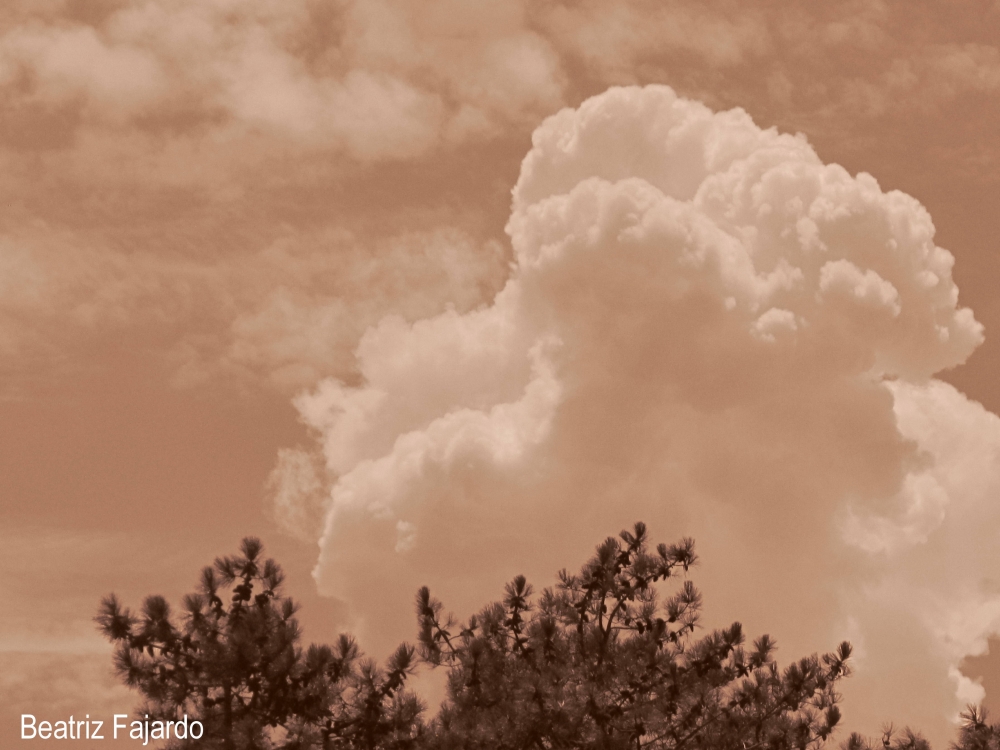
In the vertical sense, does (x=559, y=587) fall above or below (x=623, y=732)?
above

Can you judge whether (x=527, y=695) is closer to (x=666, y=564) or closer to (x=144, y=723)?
(x=666, y=564)

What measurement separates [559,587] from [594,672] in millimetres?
1543

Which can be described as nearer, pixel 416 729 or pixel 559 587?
pixel 416 729

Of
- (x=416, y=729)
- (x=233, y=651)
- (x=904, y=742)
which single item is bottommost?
(x=904, y=742)

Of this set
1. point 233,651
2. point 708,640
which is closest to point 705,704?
point 708,640

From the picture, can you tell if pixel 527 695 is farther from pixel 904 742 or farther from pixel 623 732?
pixel 904 742

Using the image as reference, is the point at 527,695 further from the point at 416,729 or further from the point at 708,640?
the point at 708,640

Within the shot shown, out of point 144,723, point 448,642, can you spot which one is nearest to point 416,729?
point 448,642

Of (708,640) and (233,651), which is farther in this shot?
(708,640)

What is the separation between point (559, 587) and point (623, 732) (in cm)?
256

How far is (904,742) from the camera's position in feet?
57.4

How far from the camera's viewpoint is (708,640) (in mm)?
17406

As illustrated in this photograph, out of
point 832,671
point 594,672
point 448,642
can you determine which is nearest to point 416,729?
point 448,642

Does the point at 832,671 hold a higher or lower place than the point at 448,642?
lower
